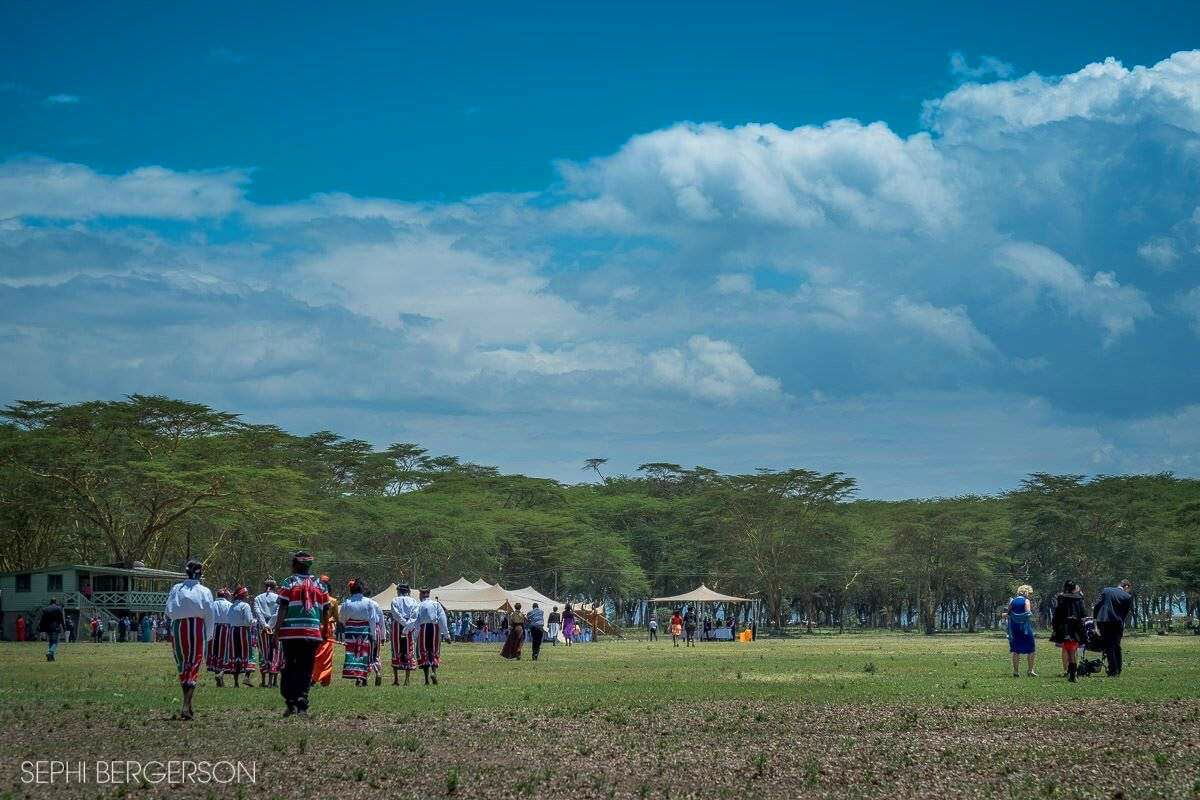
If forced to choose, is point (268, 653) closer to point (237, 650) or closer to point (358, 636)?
point (237, 650)

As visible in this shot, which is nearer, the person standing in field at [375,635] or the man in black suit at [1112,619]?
the person standing in field at [375,635]

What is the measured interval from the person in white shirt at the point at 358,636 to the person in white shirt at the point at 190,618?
5.88 metres

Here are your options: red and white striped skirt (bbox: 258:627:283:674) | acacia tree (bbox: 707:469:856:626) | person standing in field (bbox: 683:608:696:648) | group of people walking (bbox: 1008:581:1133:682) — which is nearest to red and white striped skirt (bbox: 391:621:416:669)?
red and white striped skirt (bbox: 258:627:283:674)

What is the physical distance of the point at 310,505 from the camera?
81.8m

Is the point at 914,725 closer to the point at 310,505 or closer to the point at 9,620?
→ the point at 9,620

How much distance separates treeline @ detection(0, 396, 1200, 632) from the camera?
229 ft

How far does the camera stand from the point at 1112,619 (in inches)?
926

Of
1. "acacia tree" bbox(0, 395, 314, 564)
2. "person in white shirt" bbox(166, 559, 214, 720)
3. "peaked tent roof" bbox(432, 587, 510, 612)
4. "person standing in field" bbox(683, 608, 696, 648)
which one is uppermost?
"acacia tree" bbox(0, 395, 314, 564)

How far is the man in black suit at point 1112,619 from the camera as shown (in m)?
23.5

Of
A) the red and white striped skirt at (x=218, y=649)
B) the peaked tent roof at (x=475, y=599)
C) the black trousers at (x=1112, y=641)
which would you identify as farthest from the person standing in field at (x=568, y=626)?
the black trousers at (x=1112, y=641)

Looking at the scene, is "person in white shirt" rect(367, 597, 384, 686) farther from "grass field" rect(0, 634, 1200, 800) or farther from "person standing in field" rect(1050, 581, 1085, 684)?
"person standing in field" rect(1050, 581, 1085, 684)

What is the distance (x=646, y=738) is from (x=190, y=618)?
6.34 meters

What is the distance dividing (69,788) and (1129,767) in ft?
31.2

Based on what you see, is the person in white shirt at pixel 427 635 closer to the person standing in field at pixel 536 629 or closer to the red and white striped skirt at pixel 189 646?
the red and white striped skirt at pixel 189 646
